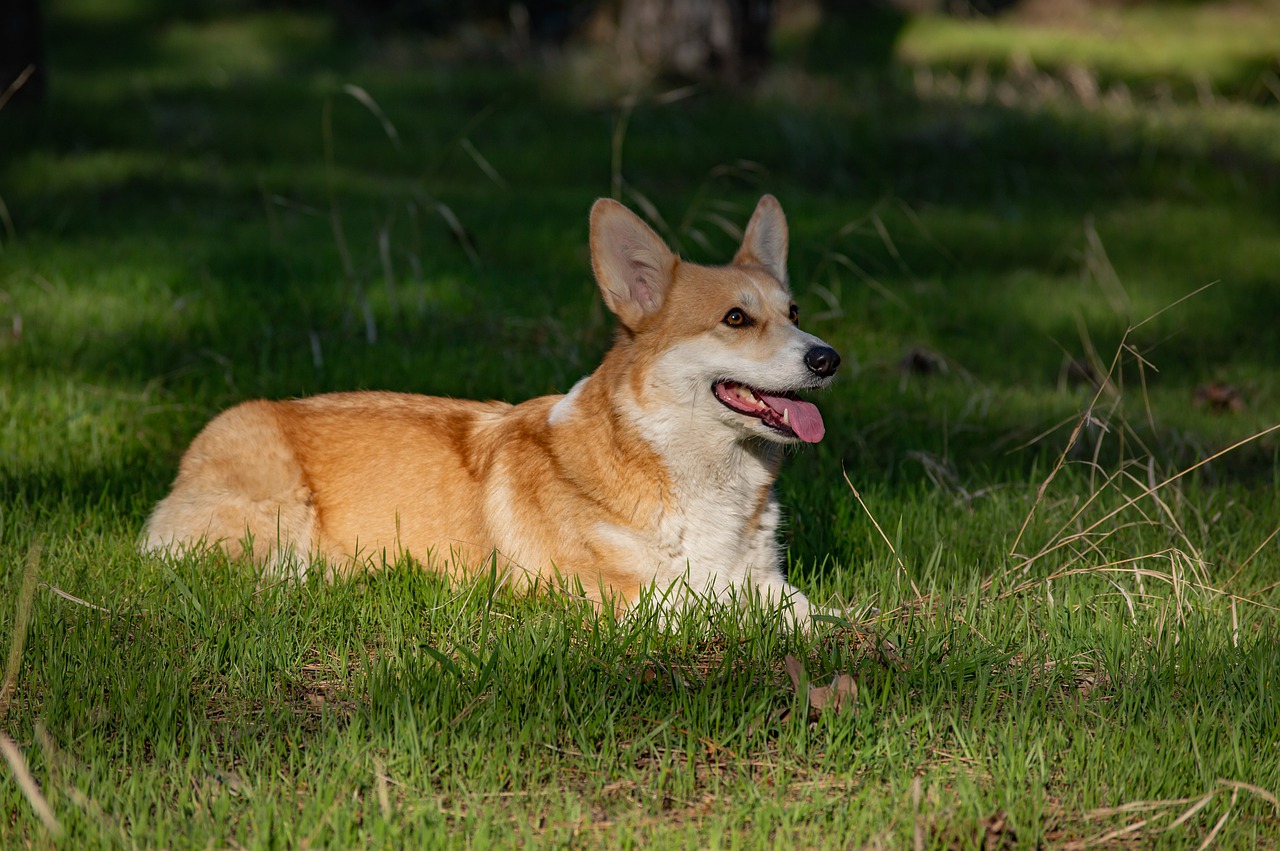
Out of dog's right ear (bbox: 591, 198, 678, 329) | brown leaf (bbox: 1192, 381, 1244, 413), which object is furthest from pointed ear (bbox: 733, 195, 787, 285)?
brown leaf (bbox: 1192, 381, 1244, 413)

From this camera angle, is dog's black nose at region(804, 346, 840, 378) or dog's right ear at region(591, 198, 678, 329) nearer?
dog's black nose at region(804, 346, 840, 378)

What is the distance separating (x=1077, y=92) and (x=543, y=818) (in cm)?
1327

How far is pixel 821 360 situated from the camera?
419cm

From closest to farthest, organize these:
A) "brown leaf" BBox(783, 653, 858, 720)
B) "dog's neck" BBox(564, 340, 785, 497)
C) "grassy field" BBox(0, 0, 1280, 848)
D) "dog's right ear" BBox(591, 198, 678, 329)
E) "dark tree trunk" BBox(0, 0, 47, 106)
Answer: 1. "grassy field" BBox(0, 0, 1280, 848)
2. "brown leaf" BBox(783, 653, 858, 720)
3. "dog's neck" BBox(564, 340, 785, 497)
4. "dog's right ear" BBox(591, 198, 678, 329)
5. "dark tree trunk" BBox(0, 0, 47, 106)

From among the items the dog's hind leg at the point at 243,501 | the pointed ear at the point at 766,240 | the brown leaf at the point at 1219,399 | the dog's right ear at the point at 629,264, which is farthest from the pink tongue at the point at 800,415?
the brown leaf at the point at 1219,399

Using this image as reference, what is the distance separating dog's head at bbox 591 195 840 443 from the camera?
4.25m

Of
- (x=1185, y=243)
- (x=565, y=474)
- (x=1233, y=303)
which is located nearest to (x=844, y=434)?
(x=565, y=474)

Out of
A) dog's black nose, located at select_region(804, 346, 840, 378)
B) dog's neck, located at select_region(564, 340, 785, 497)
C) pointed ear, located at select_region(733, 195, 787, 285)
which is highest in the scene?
pointed ear, located at select_region(733, 195, 787, 285)

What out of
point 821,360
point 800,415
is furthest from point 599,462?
point 821,360

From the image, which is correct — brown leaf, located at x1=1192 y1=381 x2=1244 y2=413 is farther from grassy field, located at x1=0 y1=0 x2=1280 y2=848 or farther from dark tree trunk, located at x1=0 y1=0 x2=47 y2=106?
dark tree trunk, located at x1=0 y1=0 x2=47 y2=106

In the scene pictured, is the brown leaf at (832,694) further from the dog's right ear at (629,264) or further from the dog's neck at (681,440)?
the dog's right ear at (629,264)

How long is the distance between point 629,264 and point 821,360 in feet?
3.08

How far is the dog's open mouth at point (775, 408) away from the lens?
426 centimetres

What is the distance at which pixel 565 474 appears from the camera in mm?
4484
